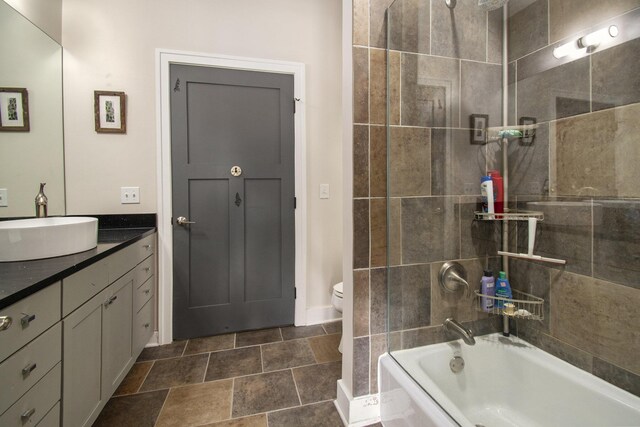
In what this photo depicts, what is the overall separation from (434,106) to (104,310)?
76.0 inches

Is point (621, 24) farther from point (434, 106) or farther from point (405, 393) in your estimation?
point (405, 393)

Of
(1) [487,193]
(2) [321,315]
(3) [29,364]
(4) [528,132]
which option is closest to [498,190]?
(1) [487,193]

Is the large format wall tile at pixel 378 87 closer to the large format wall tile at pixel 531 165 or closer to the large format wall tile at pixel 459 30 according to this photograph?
the large format wall tile at pixel 459 30

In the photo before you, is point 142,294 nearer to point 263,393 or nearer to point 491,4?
point 263,393

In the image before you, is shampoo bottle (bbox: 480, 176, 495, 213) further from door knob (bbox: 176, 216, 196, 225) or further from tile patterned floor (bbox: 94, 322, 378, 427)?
door knob (bbox: 176, 216, 196, 225)

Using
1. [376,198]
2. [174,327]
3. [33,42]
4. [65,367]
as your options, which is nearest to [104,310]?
[65,367]

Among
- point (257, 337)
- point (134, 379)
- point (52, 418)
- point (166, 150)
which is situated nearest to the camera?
point (52, 418)

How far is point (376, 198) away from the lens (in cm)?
133

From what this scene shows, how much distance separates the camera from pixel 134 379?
1.66m

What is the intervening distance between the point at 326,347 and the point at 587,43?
2206mm

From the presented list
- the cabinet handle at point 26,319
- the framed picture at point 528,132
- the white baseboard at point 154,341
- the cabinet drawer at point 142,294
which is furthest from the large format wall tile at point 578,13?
the white baseboard at point 154,341

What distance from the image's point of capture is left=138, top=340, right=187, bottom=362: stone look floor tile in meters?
1.90

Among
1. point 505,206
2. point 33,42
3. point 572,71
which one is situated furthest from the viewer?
point 33,42

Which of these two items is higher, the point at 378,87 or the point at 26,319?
the point at 378,87
